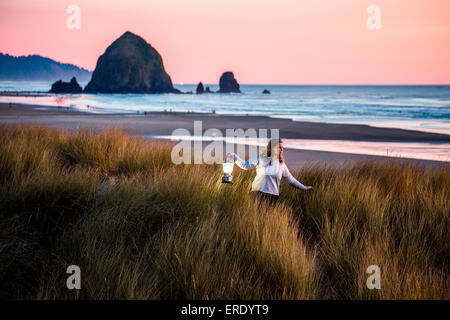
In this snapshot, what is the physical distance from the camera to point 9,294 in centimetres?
389

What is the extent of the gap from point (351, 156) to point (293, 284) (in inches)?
402

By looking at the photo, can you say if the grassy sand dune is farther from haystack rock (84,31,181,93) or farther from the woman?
haystack rock (84,31,181,93)

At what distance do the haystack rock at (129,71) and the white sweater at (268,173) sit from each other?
156m

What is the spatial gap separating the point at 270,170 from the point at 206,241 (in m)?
1.69

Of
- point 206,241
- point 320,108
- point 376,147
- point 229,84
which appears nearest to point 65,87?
point 229,84

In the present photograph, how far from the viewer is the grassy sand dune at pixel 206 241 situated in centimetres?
388

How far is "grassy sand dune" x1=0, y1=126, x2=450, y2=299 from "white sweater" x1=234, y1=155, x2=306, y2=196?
0.31m

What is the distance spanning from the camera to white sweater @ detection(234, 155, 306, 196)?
18.4ft

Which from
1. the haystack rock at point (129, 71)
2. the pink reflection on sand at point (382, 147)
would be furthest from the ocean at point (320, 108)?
the haystack rock at point (129, 71)

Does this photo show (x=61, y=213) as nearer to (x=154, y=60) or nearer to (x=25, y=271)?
(x=25, y=271)

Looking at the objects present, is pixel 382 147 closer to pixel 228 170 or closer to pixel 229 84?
pixel 228 170

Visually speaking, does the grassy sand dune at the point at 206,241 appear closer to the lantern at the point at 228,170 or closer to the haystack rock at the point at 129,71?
the lantern at the point at 228,170
